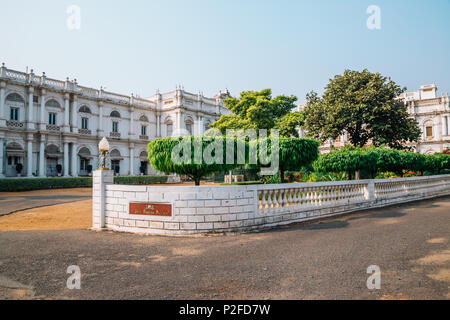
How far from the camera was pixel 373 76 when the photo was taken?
2116cm

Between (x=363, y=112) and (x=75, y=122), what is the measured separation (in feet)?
101

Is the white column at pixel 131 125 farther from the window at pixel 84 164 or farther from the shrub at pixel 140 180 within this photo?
the shrub at pixel 140 180

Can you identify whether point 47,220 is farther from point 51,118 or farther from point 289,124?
point 51,118

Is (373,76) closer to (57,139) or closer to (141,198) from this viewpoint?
(141,198)

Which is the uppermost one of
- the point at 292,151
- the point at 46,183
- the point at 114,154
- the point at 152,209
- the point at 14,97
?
the point at 14,97

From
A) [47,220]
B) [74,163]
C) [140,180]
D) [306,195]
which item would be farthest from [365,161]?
[74,163]

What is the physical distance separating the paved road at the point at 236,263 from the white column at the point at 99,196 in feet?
1.78

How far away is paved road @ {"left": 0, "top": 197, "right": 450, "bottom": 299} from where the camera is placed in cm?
345

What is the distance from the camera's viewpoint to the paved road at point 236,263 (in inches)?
136

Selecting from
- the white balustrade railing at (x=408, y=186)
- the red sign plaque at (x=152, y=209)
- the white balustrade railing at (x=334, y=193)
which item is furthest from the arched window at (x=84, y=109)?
the white balustrade railing at (x=408, y=186)

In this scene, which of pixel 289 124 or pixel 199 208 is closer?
pixel 199 208

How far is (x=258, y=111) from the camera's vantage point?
21.2 metres

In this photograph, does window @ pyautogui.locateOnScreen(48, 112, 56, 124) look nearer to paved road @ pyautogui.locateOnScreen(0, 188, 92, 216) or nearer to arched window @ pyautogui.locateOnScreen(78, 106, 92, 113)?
arched window @ pyautogui.locateOnScreen(78, 106, 92, 113)
